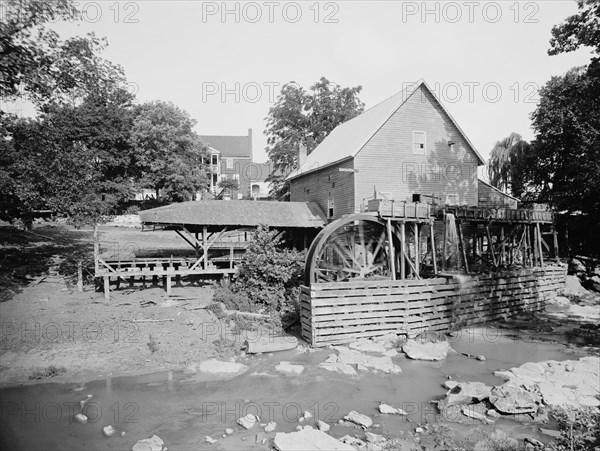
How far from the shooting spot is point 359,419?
8438mm

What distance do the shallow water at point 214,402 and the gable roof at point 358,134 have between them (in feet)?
37.9

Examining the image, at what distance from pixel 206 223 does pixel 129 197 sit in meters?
17.8

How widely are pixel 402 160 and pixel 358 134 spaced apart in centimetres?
298

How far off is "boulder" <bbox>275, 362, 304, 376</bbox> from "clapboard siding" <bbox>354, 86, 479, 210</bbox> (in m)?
9.91

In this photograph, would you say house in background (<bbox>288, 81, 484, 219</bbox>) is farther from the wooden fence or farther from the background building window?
the wooden fence

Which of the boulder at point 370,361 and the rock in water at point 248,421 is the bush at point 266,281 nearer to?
the boulder at point 370,361

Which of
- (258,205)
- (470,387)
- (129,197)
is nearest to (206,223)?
(258,205)

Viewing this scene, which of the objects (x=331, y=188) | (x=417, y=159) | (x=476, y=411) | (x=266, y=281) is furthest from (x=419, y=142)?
(x=476, y=411)

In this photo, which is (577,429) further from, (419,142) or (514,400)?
(419,142)

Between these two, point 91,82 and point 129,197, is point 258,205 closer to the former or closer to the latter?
point 91,82

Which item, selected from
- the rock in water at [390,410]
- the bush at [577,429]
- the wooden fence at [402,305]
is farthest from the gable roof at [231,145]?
the bush at [577,429]

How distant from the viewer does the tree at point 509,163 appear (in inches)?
1130

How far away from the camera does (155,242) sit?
30172mm

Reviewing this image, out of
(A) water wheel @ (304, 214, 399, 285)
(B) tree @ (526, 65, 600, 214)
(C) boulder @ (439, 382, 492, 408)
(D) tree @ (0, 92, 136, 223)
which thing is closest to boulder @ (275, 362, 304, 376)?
(C) boulder @ (439, 382, 492, 408)
